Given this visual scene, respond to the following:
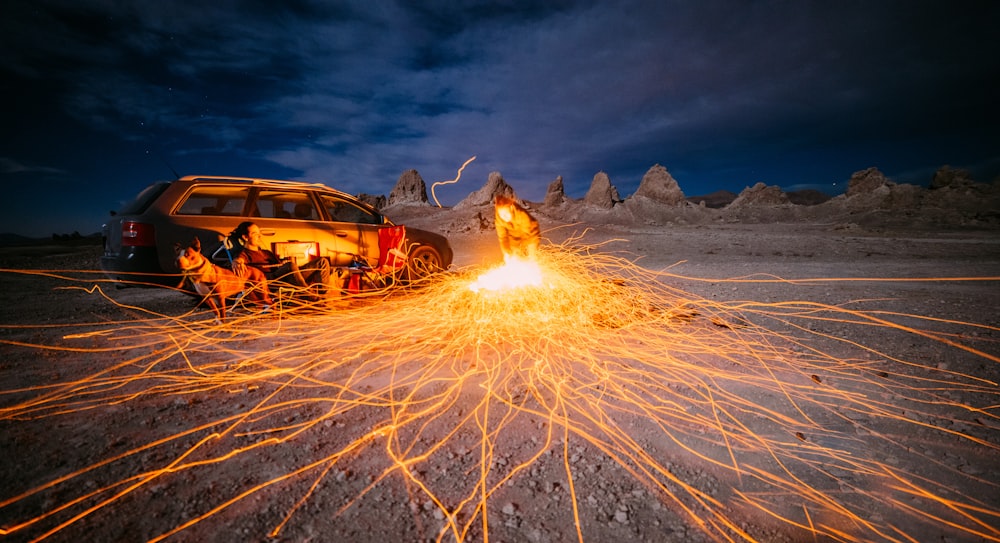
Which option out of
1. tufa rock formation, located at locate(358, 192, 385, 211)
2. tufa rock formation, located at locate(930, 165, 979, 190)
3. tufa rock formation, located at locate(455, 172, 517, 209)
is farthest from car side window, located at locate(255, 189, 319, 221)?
tufa rock formation, located at locate(930, 165, 979, 190)

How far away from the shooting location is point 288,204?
601 cm

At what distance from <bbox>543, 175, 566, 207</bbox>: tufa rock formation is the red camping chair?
47491mm

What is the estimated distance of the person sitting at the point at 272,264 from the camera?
506 centimetres

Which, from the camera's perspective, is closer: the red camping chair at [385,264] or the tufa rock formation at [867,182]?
the red camping chair at [385,264]

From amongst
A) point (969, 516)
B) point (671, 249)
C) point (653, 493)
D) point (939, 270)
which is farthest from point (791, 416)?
point (671, 249)

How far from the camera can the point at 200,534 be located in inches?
68.4

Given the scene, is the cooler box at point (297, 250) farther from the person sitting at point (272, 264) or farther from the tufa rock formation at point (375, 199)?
the tufa rock formation at point (375, 199)

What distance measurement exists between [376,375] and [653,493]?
2565 millimetres

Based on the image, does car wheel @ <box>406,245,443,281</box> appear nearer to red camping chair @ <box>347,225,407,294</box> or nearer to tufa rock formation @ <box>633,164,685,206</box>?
red camping chair @ <box>347,225,407,294</box>

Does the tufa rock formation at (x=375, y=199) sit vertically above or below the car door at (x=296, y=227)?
above

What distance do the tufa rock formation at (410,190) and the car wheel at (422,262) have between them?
155 feet

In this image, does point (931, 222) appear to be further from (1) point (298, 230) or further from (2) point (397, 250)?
(1) point (298, 230)

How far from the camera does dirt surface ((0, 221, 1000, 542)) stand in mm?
1813

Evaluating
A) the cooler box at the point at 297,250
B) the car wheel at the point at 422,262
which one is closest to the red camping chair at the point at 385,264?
the car wheel at the point at 422,262
